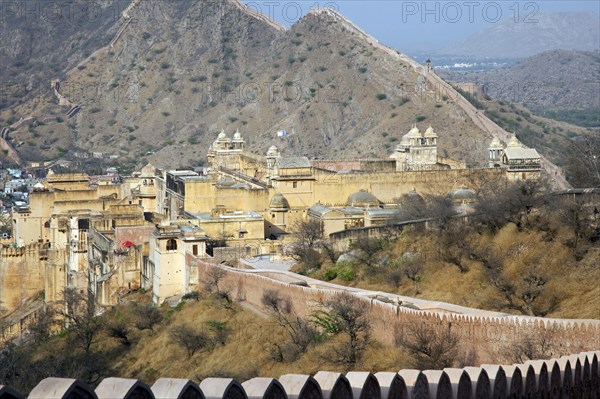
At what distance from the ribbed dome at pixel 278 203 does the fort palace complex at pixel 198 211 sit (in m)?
0.03

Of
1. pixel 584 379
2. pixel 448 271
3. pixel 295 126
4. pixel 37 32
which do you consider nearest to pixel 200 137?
pixel 295 126

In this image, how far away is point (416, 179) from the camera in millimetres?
45562

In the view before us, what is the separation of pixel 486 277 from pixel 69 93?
10710 centimetres

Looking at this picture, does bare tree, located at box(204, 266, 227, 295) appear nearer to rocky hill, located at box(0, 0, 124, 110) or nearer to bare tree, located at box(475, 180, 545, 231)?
bare tree, located at box(475, 180, 545, 231)

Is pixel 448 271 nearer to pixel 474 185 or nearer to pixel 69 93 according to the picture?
pixel 474 185

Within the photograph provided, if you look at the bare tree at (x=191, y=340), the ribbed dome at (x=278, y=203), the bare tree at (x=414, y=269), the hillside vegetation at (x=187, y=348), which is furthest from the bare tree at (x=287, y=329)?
the ribbed dome at (x=278, y=203)

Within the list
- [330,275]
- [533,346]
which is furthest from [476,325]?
[330,275]

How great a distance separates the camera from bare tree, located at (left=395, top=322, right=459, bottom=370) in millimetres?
23828

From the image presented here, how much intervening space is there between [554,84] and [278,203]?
12132 cm

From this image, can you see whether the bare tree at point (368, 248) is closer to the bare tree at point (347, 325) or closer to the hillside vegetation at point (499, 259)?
the hillside vegetation at point (499, 259)

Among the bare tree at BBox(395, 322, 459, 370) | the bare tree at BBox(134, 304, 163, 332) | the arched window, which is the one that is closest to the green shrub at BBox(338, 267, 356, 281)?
the bare tree at BBox(134, 304, 163, 332)

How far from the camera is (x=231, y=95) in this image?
380 ft

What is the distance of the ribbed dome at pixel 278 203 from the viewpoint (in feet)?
142

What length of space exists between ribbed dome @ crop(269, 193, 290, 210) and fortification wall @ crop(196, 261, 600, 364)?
12583mm
